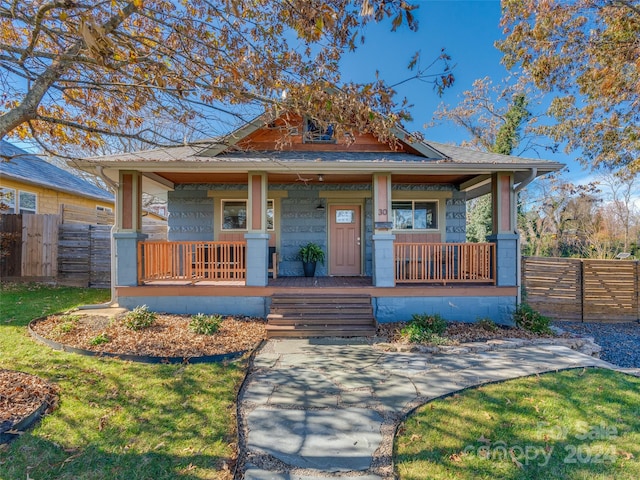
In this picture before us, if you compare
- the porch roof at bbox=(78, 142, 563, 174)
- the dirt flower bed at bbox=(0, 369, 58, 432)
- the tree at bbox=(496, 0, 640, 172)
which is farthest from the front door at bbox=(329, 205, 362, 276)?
the dirt flower bed at bbox=(0, 369, 58, 432)

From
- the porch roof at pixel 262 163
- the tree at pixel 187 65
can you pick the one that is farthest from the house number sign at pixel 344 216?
the tree at pixel 187 65

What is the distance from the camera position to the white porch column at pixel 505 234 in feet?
22.8

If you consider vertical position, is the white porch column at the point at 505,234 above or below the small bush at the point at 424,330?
above

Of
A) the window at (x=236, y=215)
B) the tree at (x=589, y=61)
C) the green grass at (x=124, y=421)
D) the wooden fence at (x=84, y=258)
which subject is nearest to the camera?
the green grass at (x=124, y=421)

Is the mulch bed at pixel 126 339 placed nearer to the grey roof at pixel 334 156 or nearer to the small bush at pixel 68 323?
the small bush at pixel 68 323

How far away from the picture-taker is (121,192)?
692 centimetres

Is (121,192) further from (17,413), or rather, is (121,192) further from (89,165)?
(17,413)

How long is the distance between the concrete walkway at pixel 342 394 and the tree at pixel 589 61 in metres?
7.79

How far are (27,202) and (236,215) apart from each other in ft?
29.1

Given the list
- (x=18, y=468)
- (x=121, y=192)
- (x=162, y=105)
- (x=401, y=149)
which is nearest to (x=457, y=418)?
(x=18, y=468)

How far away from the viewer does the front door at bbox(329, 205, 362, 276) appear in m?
9.24

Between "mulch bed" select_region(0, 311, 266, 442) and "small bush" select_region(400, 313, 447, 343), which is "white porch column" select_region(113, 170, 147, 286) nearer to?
"mulch bed" select_region(0, 311, 266, 442)

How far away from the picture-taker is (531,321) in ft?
21.2

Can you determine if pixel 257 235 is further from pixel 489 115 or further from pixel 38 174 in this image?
pixel 489 115
